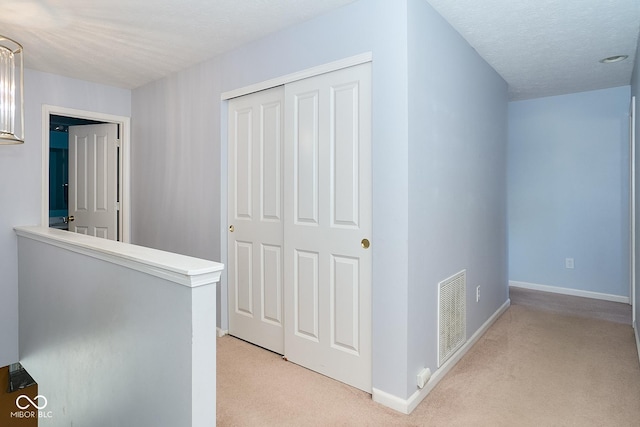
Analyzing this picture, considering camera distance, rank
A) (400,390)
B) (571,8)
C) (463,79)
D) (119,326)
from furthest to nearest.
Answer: (463,79) → (571,8) → (400,390) → (119,326)

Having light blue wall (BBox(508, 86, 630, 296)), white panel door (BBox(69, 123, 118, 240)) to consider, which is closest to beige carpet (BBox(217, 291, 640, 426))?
light blue wall (BBox(508, 86, 630, 296))

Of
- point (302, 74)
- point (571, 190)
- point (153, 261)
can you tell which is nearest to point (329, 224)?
point (302, 74)

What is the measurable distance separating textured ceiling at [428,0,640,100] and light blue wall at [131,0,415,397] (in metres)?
0.51

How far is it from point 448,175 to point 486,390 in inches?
53.3

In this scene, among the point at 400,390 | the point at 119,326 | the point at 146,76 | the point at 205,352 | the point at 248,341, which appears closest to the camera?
the point at 205,352

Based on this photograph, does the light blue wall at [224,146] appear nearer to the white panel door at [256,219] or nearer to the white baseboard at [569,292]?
the white panel door at [256,219]

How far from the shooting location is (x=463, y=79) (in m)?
2.73

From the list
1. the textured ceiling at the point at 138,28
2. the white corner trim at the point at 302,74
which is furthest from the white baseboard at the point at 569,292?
the textured ceiling at the point at 138,28

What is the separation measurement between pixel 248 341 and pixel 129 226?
2.07 metres

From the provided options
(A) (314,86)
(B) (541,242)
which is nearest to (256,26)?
(A) (314,86)

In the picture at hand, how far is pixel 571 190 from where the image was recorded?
4336 mm

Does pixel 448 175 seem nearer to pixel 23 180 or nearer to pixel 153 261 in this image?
pixel 153 261

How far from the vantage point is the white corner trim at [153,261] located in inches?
55.7

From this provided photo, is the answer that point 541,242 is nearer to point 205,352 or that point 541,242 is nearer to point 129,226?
point 205,352
